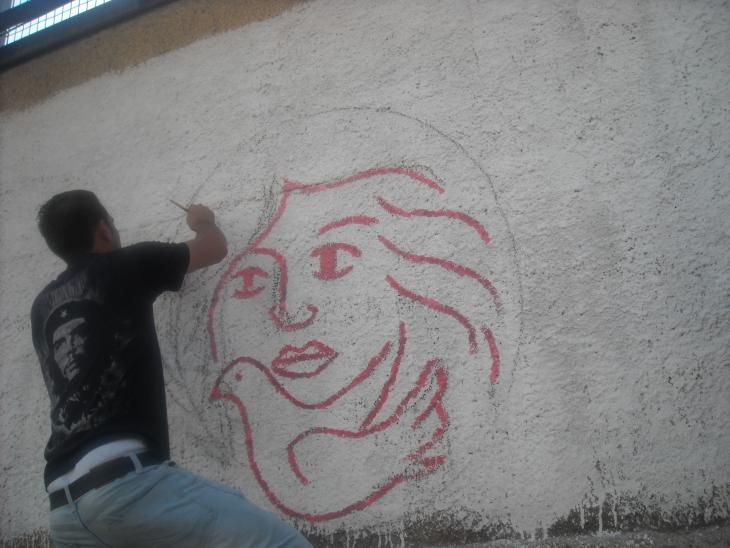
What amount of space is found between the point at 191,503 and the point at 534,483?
1.10 m

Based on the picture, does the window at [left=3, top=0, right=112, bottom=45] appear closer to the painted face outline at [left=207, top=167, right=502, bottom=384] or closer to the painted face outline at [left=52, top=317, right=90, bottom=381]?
the painted face outline at [left=207, top=167, right=502, bottom=384]

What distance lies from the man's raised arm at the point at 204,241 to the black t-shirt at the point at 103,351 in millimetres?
138

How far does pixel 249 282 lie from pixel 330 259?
1.23 feet

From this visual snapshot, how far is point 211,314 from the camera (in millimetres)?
2525

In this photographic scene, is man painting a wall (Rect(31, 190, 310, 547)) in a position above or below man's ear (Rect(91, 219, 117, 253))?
below

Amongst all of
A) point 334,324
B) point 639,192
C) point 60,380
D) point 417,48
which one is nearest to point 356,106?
point 417,48

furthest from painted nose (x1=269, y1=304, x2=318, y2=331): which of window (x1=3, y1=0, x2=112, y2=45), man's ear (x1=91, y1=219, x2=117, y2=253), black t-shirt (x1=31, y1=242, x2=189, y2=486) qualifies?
window (x1=3, y1=0, x2=112, y2=45)

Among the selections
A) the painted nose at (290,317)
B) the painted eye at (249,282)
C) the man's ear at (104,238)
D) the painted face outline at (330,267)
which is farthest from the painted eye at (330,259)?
the man's ear at (104,238)

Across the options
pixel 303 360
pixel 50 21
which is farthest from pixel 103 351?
pixel 50 21

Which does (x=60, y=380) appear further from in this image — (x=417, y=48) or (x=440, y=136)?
(x=417, y=48)

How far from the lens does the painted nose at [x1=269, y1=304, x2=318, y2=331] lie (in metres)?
2.37

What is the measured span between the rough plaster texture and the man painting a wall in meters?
0.53

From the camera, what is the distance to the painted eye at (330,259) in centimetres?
237

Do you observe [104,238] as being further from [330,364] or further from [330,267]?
[330,364]
